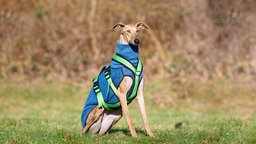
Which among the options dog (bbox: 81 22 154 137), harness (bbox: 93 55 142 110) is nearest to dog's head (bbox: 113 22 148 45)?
dog (bbox: 81 22 154 137)

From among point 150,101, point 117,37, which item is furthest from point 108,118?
point 117,37

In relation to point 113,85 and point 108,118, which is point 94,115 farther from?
point 113,85

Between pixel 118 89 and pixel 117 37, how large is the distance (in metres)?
11.4

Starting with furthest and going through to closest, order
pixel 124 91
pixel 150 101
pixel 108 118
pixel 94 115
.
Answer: pixel 150 101 < pixel 108 118 < pixel 94 115 < pixel 124 91

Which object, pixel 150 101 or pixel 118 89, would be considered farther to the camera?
pixel 150 101

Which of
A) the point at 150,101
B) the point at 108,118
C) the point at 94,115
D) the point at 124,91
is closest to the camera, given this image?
the point at 124,91

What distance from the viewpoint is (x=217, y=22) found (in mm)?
19641

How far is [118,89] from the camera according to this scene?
779 centimetres

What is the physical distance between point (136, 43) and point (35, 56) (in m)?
11.6

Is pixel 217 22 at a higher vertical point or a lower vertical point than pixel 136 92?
higher

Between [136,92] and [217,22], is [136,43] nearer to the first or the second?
[136,92]

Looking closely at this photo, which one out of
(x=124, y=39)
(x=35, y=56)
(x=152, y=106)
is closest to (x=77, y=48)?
(x=35, y=56)

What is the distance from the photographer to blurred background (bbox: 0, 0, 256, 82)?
18016 mm

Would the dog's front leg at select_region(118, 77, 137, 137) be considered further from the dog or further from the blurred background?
the blurred background
